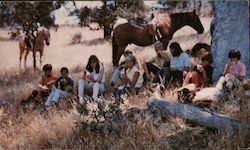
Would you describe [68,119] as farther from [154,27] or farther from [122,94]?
[154,27]

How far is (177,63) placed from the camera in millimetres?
9172

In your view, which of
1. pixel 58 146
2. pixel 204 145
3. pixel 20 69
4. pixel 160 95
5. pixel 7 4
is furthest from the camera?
pixel 20 69

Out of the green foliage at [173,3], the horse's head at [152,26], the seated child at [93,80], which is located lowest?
the seated child at [93,80]

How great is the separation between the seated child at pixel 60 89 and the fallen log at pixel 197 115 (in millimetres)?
2352

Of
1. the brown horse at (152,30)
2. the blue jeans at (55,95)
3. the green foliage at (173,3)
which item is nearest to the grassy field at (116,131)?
the blue jeans at (55,95)

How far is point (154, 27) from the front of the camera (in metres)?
13.3

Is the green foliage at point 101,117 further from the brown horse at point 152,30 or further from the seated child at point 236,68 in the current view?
the brown horse at point 152,30

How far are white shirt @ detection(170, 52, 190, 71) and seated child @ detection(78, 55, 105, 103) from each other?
134 centimetres

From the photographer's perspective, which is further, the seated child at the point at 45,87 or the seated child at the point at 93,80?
the seated child at the point at 45,87

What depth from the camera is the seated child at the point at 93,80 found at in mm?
9289

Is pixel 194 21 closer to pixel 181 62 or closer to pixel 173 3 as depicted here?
pixel 181 62

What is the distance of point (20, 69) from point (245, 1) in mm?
9541

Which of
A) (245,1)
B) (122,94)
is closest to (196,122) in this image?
(122,94)

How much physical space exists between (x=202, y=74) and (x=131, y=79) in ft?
4.53
